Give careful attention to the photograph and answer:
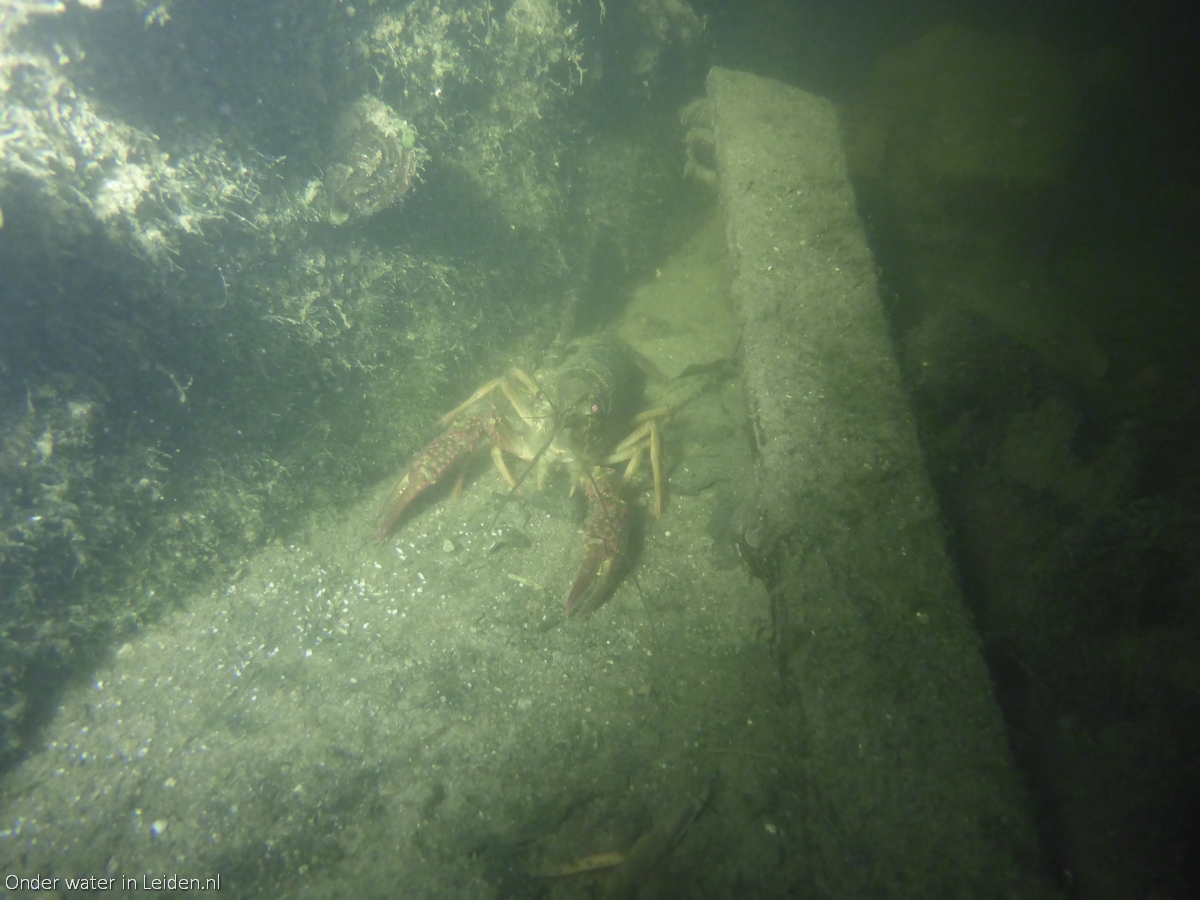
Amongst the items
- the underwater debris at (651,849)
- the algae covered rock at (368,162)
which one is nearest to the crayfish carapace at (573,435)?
the underwater debris at (651,849)

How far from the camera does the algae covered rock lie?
12.6 ft

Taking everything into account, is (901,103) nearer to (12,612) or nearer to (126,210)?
(126,210)

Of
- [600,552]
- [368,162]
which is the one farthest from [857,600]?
[368,162]

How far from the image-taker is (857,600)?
2381 millimetres

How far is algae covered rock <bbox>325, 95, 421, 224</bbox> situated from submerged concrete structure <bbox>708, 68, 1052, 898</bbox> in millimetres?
2820

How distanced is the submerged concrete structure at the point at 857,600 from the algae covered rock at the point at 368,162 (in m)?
2.82

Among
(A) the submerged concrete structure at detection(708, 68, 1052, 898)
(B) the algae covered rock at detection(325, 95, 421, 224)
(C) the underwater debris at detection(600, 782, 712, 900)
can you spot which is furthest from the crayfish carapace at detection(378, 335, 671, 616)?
(B) the algae covered rock at detection(325, 95, 421, 224)

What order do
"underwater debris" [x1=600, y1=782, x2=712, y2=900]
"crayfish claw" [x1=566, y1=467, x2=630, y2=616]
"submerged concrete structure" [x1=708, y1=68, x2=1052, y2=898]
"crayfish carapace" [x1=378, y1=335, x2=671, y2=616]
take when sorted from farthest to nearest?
"crayfish carapace" [x1=378, y1=335, x2=671, y2=616] < "crayfish claw" [x1=566, y1=467, x2=630, y2=616] < "underwater debris" [x1=600, y1=782, x2=712, y2=900] < "submerged concrete structure" [x1=708, y1=68, x2=1052, y2=898]

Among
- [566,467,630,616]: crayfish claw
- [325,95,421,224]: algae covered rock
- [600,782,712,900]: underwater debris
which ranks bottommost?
[600,782,712,900]: underwater debris

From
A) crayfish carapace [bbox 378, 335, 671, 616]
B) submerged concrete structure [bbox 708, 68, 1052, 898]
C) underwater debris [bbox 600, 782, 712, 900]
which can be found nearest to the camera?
submerged concrete structure [bbox 708, 68, 1052, 898]

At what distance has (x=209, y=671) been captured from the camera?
370 cm

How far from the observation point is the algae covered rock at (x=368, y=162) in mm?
3836

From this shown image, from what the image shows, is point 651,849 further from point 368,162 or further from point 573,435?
point 368,162

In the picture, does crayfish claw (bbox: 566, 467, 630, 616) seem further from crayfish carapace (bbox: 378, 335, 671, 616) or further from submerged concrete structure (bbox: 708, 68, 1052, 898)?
submerged concrete structure (bbox: 708, 68, 1052, 898)
